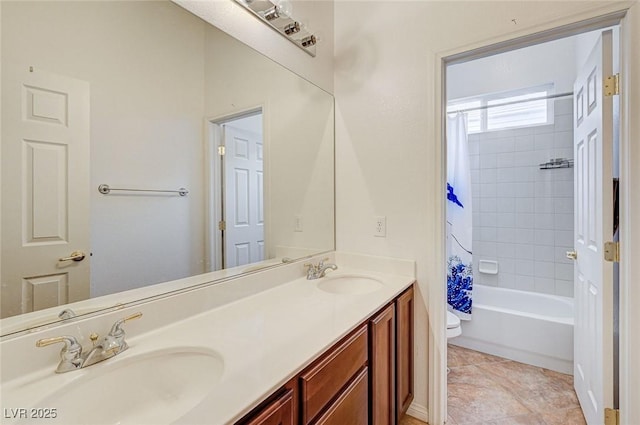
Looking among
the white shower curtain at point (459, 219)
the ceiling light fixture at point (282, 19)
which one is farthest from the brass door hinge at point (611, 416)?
the ceiling light fixture at point (282, 19)

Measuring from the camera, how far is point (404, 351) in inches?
61.5

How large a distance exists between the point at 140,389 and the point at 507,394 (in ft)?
7.12

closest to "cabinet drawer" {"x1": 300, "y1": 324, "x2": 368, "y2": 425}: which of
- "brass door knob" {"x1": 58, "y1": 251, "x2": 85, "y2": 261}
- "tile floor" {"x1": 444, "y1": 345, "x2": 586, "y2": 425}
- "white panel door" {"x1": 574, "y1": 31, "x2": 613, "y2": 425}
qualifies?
"brass door knob" {"x1": 58, "y1": 251, "x2": 85, "y2": 261}

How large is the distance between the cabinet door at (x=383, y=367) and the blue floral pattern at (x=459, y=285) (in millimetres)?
1445

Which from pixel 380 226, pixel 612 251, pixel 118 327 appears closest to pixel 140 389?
pixel 118 327

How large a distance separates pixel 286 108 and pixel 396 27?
81 centimetres

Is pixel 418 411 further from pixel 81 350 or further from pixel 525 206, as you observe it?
pixel 525 206

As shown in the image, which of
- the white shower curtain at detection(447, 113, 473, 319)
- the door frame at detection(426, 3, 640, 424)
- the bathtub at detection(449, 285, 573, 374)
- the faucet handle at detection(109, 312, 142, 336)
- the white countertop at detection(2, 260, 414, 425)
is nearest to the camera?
the white countertop at detection(2, 260, 414, 425)

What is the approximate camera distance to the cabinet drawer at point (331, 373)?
0.83 m

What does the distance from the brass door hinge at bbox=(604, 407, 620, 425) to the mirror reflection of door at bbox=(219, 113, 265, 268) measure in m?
1.75

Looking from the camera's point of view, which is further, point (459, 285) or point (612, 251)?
point (459, 285)

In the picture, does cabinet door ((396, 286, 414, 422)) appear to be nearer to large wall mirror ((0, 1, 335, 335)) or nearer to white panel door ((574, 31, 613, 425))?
large wall mirror ((0, 1, 335, 335))

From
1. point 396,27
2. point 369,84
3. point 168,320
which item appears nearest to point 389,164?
point 369,84

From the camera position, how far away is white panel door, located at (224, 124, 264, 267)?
1.37 meters
